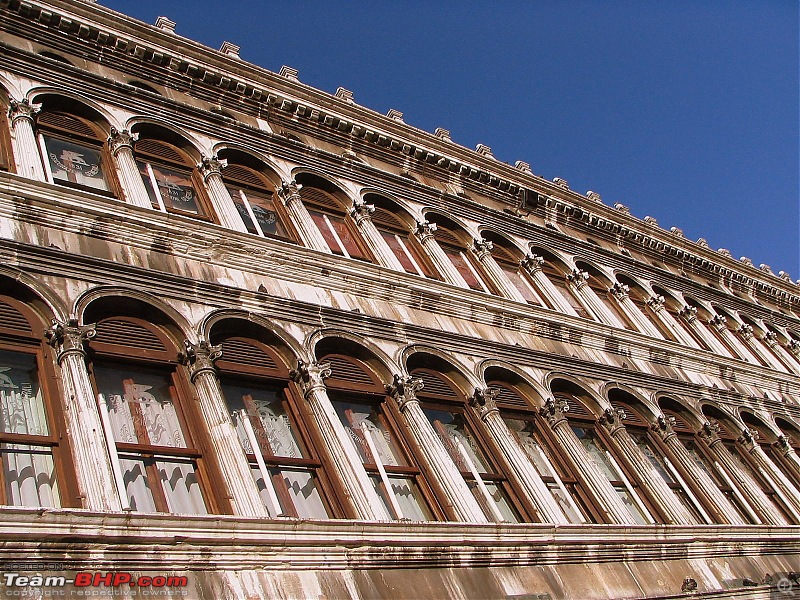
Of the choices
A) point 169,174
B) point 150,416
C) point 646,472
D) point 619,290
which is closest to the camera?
point 150,416

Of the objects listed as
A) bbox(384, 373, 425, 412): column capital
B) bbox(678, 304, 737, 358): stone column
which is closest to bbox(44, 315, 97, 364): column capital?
bbox(384, 373, 425, 412): column capital

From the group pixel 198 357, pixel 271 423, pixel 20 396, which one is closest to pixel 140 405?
pixel 198 357

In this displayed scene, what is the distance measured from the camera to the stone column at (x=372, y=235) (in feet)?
37.3

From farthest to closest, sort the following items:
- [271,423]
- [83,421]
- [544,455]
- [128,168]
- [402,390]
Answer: [128,168], [544,455], [402,390], [271,423], [83,421]

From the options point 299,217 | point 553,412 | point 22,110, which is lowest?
point 553,412

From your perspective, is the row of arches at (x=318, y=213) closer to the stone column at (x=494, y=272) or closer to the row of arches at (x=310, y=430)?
the stone column at (x=494, y=272)

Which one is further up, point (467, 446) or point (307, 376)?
point (307, 376)

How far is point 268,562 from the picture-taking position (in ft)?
18.8

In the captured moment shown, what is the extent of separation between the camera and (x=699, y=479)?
1068 centimetres

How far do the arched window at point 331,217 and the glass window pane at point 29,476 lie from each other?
575cm

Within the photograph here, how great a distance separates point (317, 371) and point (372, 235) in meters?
4.13

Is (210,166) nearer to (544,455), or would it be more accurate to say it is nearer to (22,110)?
(22,110)

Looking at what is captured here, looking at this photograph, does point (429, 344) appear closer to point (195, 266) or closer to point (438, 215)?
point (195, 266)

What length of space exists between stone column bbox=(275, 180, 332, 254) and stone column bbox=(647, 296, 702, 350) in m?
7.89
